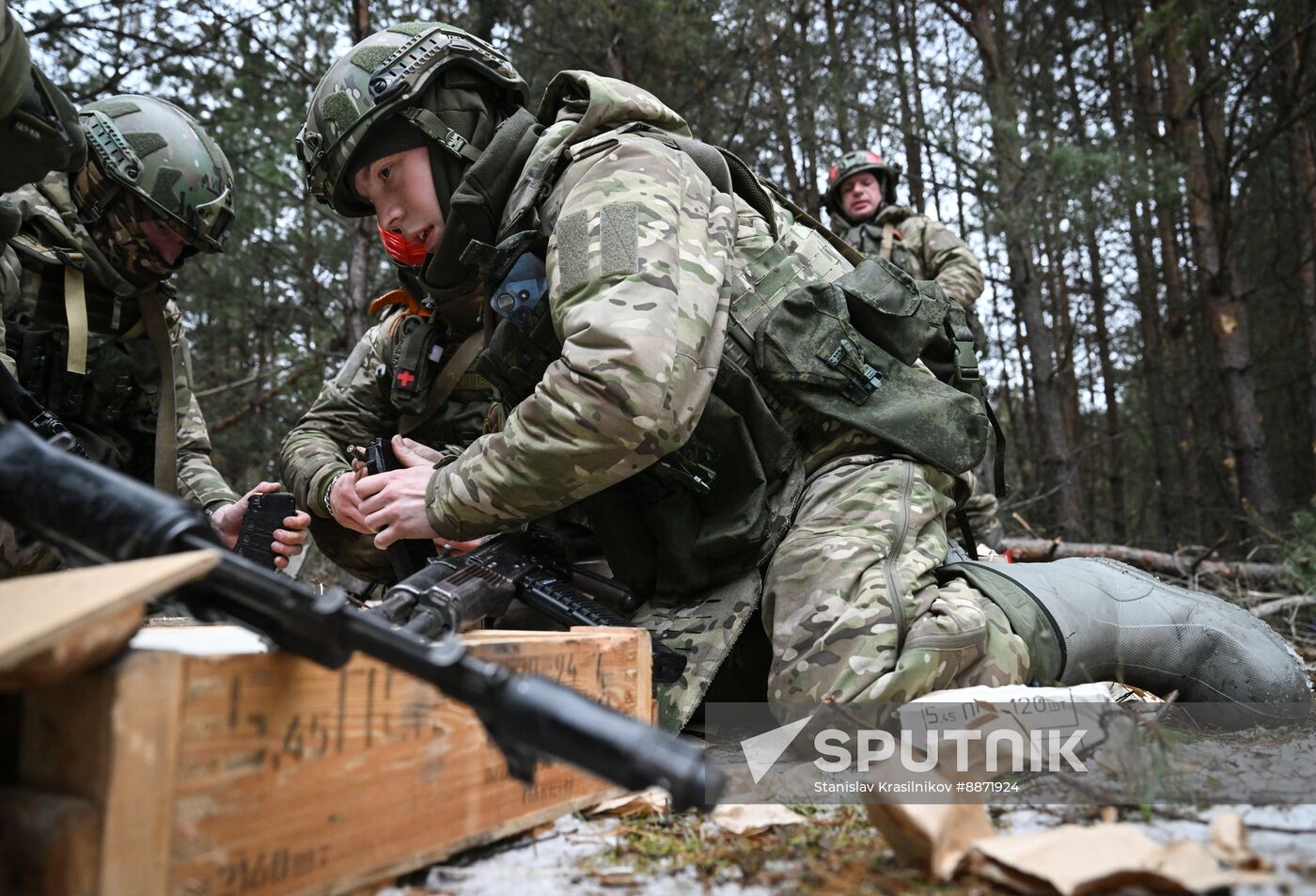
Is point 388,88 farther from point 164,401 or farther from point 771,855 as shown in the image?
point 771,855

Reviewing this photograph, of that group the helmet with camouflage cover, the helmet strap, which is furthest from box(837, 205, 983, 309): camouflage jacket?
the helmet strap

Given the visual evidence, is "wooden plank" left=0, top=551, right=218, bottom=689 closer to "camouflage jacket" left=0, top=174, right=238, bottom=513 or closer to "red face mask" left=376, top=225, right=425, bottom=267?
"red face mask" left=376, top=225, right=425, bottom=267

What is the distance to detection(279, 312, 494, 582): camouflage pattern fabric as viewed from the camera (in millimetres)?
3545

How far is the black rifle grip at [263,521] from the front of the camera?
3291mm

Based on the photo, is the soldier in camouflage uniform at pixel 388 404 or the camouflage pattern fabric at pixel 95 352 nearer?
the soldier in camouflage uniform at pixel 388 404

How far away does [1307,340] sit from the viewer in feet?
36.0

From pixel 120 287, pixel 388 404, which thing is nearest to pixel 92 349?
pixel 120 287

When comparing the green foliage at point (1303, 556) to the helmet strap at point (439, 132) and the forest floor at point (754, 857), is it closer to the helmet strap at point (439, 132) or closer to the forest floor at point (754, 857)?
the forest floor at point (754, 857)

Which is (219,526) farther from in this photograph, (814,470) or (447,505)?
(814,470)

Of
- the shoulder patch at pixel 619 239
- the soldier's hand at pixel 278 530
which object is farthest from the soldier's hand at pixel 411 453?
the shoulder patch at pixel 619 239

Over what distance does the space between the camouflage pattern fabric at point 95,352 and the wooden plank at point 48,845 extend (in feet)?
8.71

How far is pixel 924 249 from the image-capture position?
661cm

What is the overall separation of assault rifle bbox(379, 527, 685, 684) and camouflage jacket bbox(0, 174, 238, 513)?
80.2 inches

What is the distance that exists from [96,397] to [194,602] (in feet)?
10.2
